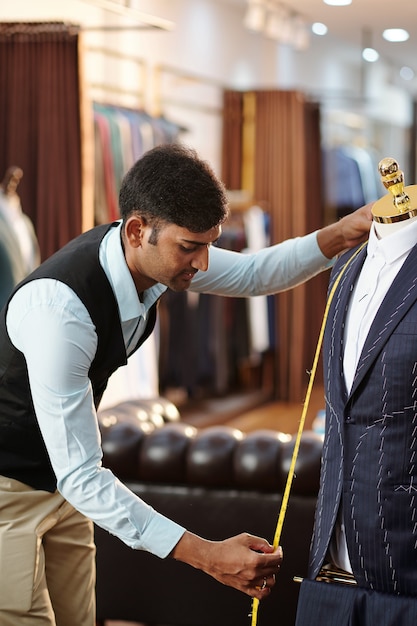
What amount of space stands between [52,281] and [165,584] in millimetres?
1520

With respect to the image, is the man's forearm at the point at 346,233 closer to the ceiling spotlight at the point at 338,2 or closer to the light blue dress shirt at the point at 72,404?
the light blue dress shirt at the point at 72,404

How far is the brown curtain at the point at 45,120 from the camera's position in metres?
5.07

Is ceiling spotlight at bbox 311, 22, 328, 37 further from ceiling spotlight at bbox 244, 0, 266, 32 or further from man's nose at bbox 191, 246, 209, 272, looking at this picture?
man's nose at bbox 191, 246, 209, 272

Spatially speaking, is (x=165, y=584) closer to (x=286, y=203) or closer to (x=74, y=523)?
(x=74, y=523)

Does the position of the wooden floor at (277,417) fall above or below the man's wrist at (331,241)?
below

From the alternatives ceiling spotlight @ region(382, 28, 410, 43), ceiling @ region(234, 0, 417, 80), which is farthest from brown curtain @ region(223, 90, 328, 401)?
ceiling spotlight @ region(382, 28, 410, 43)

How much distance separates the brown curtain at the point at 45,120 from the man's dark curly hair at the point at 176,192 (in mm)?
3217

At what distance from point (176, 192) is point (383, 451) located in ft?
2.04

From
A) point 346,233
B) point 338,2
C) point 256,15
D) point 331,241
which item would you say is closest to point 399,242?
point 346,233

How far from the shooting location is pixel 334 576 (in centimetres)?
186

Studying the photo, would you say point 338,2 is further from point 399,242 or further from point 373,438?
point 373,438

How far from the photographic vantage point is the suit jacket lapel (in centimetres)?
170

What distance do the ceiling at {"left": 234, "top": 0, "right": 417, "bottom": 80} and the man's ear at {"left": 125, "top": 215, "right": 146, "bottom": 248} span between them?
20.3ft

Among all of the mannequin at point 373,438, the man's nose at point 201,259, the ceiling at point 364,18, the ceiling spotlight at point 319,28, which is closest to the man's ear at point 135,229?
the man's nose at point 201,259
